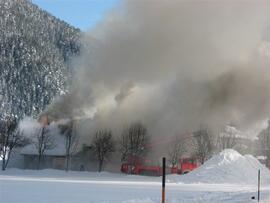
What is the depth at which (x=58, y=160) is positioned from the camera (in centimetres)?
7288

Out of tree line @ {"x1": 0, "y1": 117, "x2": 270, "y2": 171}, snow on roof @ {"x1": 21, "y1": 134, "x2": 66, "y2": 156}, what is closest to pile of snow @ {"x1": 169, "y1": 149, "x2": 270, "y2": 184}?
tree line @ {"x1": 0, "y1": 117, "x2": 270, "y2": 171}

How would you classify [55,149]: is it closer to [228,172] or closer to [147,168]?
[147,168]

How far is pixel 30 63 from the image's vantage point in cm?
14925

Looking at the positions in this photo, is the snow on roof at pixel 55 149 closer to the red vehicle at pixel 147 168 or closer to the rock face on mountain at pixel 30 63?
the red vehicle at pixel 147 168

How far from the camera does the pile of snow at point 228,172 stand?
49312 millimetres

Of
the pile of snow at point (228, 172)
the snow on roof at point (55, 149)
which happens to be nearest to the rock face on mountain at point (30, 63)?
the snow on roof at point (55, 149)

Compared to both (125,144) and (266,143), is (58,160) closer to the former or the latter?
(125,144)

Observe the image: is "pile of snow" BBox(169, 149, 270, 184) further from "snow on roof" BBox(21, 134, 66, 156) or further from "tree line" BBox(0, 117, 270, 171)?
"snow on roof" BBox(21, 134, 66, 156)

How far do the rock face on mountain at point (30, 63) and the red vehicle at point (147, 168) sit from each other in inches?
2404

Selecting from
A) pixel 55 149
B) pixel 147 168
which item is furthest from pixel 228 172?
pixel 55 149

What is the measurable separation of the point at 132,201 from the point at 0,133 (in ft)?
197

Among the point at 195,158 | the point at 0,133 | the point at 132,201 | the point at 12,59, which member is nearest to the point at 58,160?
the point at 0,133

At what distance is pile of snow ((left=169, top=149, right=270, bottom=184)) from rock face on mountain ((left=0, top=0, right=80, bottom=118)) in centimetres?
7637

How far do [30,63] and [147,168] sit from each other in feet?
305
